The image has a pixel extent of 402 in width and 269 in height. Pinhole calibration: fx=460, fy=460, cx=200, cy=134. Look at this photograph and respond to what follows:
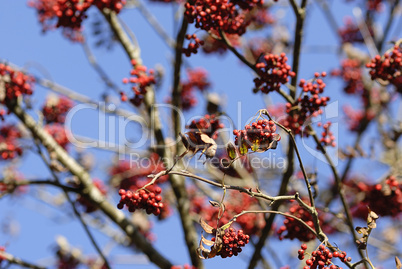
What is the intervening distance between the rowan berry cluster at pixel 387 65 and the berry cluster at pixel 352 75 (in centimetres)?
380

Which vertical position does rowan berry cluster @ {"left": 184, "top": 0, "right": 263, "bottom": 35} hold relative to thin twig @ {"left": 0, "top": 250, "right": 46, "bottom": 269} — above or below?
above

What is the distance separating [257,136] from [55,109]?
4.27 meters

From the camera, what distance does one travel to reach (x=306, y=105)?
3609 mm

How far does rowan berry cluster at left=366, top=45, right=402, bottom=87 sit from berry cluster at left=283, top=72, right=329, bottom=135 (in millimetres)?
472

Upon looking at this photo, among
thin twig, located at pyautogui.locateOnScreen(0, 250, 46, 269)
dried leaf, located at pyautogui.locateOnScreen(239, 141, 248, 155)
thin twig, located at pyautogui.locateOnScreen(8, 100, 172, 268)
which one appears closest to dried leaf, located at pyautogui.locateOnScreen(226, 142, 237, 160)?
dried leaf, located at pyautogui.locateOnScreen(239, 141, 248, 155)

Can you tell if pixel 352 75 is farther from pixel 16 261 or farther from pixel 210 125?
pixel 16 261

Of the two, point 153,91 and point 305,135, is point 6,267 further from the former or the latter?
point 305,135

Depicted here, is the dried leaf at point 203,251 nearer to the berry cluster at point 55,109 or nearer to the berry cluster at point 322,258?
the berry cluster at point 322,258

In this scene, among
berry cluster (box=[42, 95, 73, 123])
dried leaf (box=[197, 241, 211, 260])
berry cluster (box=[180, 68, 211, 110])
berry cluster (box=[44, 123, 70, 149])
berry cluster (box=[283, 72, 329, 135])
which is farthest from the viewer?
berry cluster (box=[180, 68, 211, 110])

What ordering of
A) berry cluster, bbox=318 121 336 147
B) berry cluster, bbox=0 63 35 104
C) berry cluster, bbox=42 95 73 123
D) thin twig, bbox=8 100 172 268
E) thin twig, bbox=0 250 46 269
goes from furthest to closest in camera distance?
berry cluster, bbox=42 95 73 123 < berry cluster, bbox=0 63 35 104 < thin twig, bbox=8 100 172 268 < thin twig, bbox=0 250 46 269 < berry cluster, bbox=318 121 336 147

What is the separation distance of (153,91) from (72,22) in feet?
3.95

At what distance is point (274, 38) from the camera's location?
8.60 metres

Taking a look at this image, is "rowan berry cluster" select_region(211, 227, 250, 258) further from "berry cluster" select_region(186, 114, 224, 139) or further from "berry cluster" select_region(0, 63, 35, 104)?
"berry cluster" select_region(0, 63, 35, 104)

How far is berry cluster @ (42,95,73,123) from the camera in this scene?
616 centimetres
